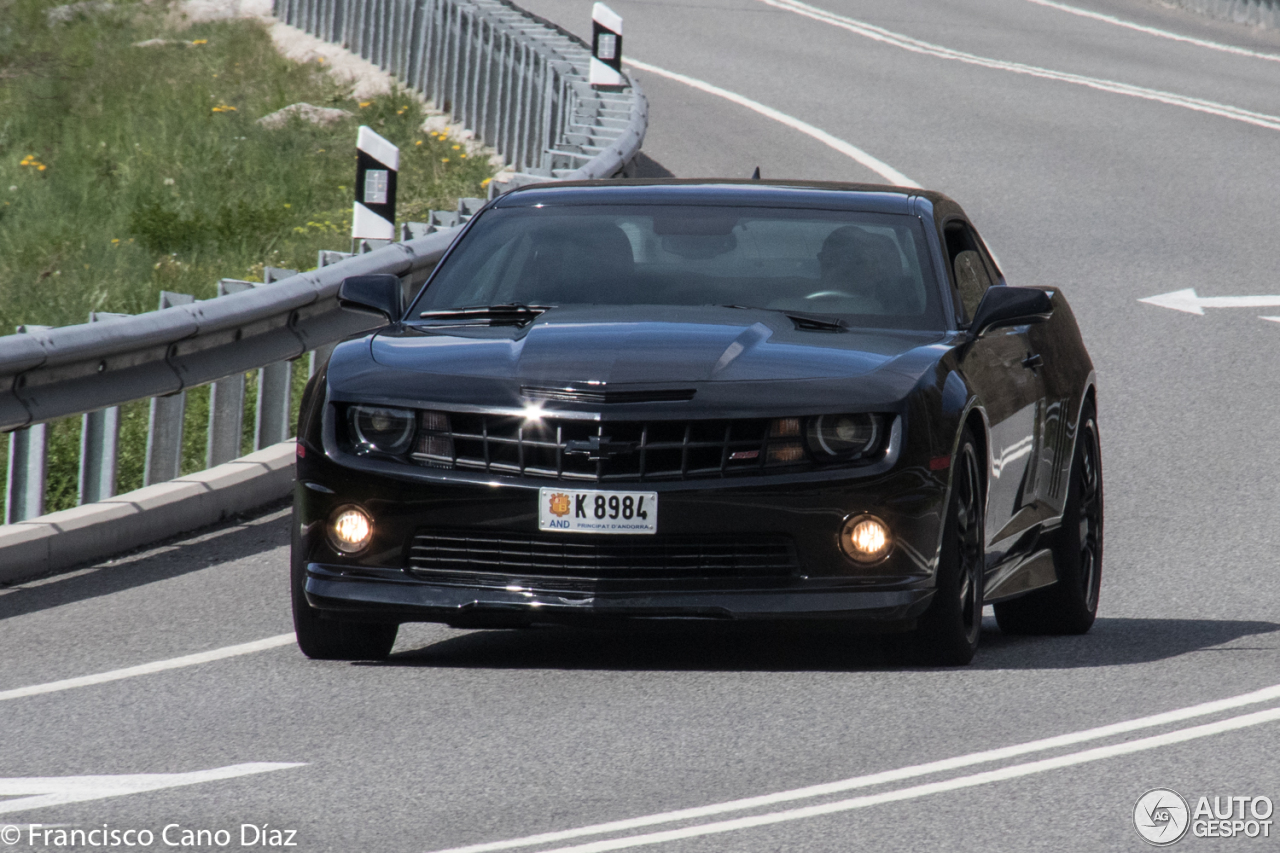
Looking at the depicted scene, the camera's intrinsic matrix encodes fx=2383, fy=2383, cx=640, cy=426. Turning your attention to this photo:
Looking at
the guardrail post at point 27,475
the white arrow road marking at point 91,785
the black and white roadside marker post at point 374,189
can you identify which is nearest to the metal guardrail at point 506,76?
the black and white roadside marker post at point 374,189

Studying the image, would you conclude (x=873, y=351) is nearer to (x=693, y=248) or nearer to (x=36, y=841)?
(x=693, y=248)

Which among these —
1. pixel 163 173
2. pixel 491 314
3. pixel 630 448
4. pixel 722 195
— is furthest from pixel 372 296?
pixel 163 173

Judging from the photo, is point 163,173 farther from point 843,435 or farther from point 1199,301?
point 843,435

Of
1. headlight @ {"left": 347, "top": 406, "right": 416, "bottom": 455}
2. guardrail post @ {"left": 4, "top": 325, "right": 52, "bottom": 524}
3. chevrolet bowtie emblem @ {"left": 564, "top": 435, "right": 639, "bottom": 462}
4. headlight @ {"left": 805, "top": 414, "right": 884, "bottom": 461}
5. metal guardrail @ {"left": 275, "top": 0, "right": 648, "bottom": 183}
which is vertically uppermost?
headlight @ {"left": 805, "top": 414, "right": 884, "bottom": 461}

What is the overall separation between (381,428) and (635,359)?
2.52 ft

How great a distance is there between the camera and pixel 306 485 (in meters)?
6.94

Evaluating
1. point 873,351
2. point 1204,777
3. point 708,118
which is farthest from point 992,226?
point 1204,777

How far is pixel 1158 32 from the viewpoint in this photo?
123ft

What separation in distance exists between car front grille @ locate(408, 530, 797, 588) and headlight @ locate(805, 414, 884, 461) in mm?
276

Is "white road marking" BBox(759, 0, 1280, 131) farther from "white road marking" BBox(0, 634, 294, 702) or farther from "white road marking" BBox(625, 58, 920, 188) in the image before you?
"white road marking" BBox(0, 634, 294, 702)

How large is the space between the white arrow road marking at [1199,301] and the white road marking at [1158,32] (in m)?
17.1

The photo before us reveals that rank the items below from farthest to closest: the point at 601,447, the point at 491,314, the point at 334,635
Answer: the point at 491,314
the point at 334,635
the point at 601,447

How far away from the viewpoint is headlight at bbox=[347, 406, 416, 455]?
6812 millimetres

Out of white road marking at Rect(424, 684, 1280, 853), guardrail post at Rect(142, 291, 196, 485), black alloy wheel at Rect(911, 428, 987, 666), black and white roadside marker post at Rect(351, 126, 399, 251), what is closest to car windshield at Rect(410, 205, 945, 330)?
black alloy wheel at Rect(911, 428, 987, 666)
